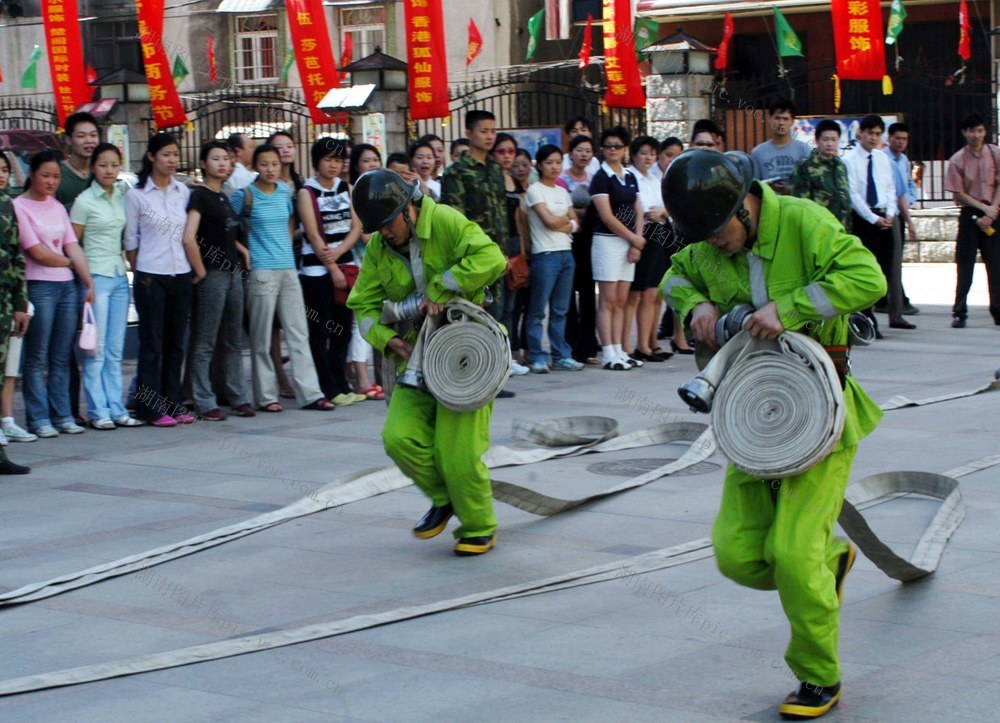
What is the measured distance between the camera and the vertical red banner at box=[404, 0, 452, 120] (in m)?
19.9

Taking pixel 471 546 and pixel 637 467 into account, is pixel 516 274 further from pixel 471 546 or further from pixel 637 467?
pixel 471 546

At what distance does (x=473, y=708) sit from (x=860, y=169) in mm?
11154

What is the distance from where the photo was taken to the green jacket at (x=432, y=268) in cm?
712

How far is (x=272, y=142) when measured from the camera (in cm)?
1174

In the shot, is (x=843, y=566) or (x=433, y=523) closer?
(x=843, y=566)

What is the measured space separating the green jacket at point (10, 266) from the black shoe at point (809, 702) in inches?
250

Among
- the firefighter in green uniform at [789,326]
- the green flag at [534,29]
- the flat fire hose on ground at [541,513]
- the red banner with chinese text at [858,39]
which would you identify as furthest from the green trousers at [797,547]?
the green flag at [534,29]

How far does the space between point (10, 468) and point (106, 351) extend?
168 centimetres

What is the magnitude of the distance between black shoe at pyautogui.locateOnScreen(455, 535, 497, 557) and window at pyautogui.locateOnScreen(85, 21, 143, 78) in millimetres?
35117

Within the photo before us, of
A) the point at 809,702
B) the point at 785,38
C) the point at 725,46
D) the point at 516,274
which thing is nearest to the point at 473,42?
the point at 725,46

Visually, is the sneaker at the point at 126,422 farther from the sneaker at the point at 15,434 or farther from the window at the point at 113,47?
the window at the point at 113,47

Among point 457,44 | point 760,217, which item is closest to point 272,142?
point 760,217

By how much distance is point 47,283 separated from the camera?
10.4 metres

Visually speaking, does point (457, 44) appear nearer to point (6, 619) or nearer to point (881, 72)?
point (881, 72)
